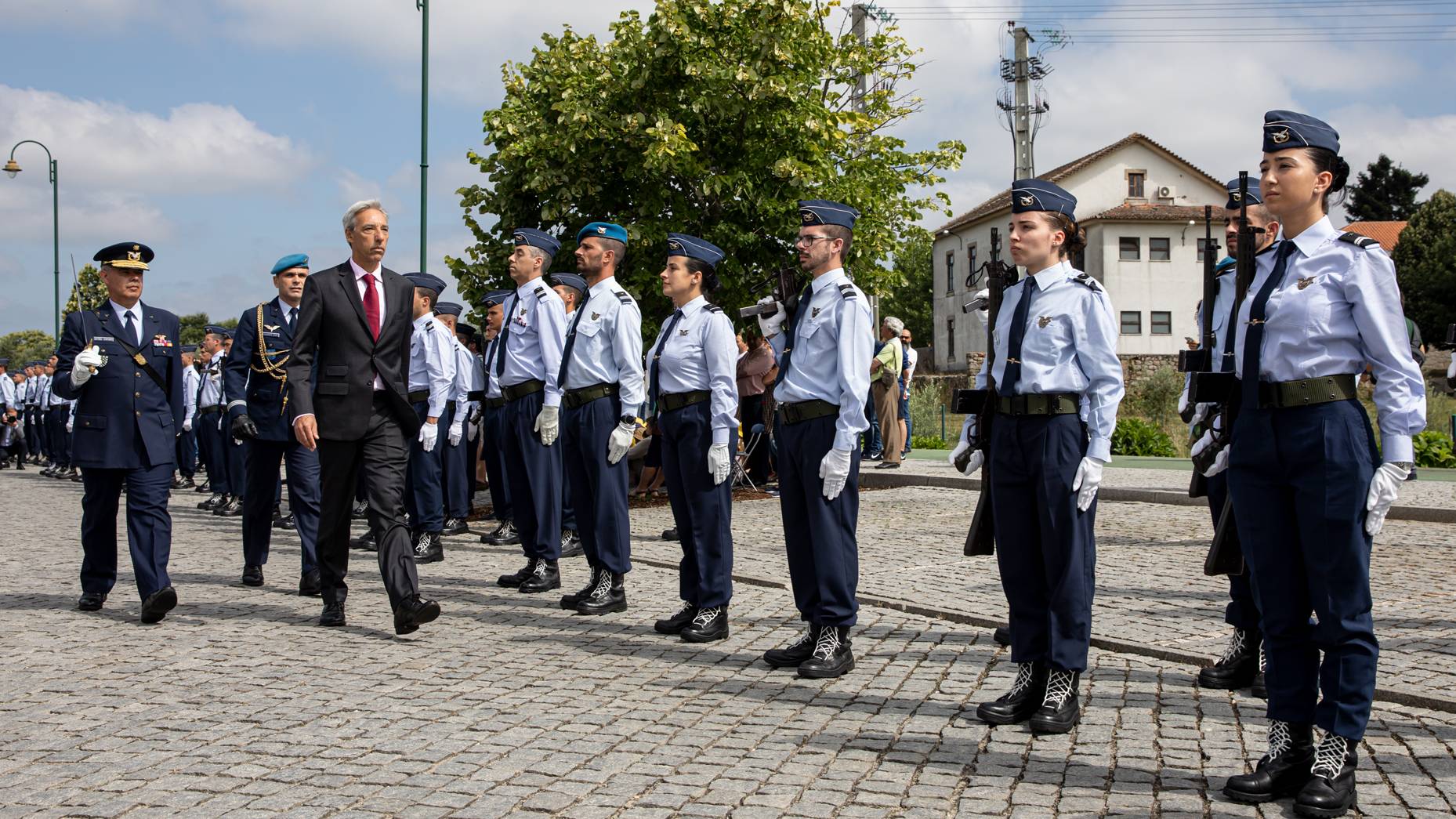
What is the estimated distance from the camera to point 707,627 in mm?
7152

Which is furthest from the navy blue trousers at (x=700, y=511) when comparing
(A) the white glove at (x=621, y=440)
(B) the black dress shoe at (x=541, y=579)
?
(B) the black dress shoe at (x=541, y=579)

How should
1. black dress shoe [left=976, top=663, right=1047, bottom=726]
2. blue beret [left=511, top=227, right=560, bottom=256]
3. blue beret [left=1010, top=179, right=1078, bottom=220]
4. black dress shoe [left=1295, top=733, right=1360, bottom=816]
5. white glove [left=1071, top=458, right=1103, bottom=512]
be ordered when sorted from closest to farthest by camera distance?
black dress shoe [left=1295, top=733, right=1360, bottom=816], white glove [left=1071, top=458, right=1103, bottom=512], black dress shoe [left=976, top=663, right=1047, bottom=726], blue beret [left=1010, top=179, right=1078, bottom=220], blue beret [left=511, top=227, right=560, bottom=256]

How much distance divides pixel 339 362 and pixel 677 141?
895cm

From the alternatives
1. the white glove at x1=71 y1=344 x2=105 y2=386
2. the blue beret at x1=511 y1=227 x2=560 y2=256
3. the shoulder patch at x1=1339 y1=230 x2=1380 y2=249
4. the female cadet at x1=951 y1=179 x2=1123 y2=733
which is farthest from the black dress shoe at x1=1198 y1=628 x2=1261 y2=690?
the white glove at x1=71 y1=344 x2=105 y2=386

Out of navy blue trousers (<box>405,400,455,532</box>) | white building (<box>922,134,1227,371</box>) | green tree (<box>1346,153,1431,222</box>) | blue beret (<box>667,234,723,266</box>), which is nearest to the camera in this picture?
blue beret (<box>667,234,723,266</box>)

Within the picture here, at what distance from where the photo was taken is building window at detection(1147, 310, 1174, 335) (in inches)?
2397

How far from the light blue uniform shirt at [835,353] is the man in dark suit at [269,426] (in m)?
4.00

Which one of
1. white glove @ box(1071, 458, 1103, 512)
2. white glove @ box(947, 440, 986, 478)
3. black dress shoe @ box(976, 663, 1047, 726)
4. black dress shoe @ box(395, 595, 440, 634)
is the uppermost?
white glove @ box(947, 440, 986, 478)

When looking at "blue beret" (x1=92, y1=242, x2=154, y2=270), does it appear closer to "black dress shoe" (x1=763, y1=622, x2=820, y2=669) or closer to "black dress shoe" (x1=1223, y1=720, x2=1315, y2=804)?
"black dress shoe" (x1=763, y1=622, x2=820, y2=669)

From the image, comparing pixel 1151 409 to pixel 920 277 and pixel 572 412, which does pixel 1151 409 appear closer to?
pixel 572 412

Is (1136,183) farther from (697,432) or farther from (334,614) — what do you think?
(334,614)

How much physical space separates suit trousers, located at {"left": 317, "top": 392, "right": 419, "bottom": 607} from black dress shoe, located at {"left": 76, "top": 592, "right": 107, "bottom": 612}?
1.75m

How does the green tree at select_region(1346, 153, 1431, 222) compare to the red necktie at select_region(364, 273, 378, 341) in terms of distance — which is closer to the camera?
the red necktie at select_region(364, 273, 378, 341)

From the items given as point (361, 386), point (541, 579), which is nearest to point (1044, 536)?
point (361, 386)
